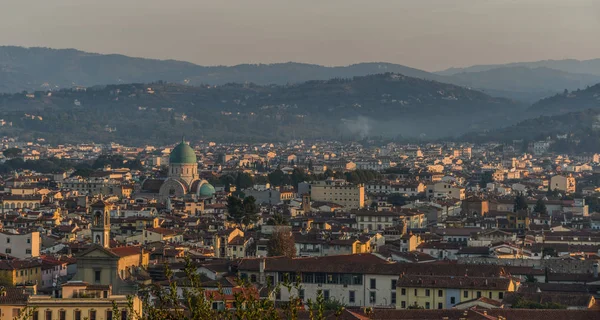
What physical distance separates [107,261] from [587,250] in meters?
19.3

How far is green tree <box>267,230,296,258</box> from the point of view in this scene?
146 feet

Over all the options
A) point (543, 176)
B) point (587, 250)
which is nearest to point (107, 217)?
point (587, 250)

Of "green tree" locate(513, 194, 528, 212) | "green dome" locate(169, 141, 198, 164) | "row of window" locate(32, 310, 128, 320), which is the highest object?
"green dome" locate(169, 141, 198, 164)

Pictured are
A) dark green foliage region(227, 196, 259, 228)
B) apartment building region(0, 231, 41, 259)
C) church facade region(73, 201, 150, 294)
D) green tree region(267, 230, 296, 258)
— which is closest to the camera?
church facade region(73, 201, 150, 294)

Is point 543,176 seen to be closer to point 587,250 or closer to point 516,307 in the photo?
point 587,250

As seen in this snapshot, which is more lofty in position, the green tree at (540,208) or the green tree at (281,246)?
the green tree at (540,208)

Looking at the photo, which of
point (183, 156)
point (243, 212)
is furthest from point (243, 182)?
point (243, 212)

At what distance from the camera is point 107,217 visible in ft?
123

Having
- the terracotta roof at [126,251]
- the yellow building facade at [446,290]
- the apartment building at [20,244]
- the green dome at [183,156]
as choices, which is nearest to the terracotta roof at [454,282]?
the yellow building facade at [446,290]

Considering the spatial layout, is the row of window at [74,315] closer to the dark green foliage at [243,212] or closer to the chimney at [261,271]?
the chimney at [261,271]

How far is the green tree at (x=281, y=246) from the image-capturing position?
44.4 metres

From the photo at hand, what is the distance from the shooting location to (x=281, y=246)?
147 ft

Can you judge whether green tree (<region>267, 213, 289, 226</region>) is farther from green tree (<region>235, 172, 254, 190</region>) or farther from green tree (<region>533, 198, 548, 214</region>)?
green tree (<region>235, 172, 254, 190</region>)

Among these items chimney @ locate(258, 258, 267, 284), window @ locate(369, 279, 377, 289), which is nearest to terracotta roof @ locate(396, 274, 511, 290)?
window @ locate(369, 279, 377, 289)
